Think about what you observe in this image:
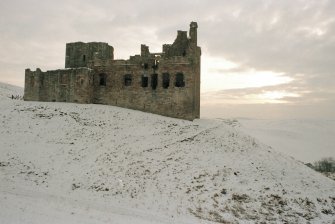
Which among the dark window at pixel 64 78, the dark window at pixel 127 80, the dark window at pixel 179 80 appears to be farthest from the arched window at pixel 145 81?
the dark window at pixel 64 78

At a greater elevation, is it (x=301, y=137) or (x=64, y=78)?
(x=64, y=78)

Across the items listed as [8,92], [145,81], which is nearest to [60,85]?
[145,81]

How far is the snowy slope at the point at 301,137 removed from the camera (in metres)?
87.4

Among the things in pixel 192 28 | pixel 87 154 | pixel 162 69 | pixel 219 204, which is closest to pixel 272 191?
pixel 219 204

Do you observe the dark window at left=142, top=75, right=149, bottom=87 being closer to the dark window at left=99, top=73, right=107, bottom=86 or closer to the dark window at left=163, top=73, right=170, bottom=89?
the dark window at left=163, top=73, right=170, bottom=89

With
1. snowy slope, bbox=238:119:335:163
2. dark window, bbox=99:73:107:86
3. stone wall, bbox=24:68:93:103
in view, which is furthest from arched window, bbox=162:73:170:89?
snowy slope, bbox=238:119:335:163

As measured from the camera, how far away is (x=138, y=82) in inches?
1781

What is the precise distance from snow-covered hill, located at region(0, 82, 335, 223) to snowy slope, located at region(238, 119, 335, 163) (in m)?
51.4

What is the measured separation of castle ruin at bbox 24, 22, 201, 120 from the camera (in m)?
43.5

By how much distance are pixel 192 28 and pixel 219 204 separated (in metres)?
26.4

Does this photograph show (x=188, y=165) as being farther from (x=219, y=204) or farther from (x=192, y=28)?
(x=192, y=28)

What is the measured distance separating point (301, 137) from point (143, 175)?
3541 inches

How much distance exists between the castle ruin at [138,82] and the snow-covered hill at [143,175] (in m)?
3.40

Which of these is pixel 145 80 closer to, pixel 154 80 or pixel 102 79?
pixel 154 80
